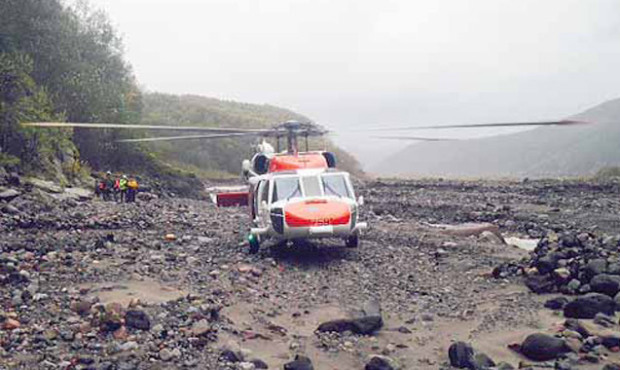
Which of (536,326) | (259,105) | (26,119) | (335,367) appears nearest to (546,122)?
(536,326)

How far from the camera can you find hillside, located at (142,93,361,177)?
6644cm

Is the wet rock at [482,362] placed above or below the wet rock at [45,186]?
below

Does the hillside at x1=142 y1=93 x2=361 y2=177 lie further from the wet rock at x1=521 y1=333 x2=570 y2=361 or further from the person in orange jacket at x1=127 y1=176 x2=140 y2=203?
the wet rock at x1=521 y1=333 x2=570 y2=361

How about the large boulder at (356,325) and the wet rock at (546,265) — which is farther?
the wet rock at (546,265)

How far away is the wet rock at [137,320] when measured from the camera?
8.21m

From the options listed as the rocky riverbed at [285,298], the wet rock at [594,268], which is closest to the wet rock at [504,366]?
the rocky riverbed at [285,298]

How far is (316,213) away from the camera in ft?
46.2

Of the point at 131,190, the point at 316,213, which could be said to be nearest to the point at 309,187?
the point at 316,213

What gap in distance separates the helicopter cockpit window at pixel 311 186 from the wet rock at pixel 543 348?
24.8 feet

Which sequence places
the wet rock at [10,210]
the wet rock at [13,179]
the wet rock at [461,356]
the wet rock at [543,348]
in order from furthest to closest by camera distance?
the wet rock at [13,179], the wet rock at [10,210], the wet rock at [543,348], the wet rock at [461,356]

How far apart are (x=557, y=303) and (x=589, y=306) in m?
0.80

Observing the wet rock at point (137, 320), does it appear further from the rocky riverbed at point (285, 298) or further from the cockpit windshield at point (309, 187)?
the cockpit windshield at point (309, 187)

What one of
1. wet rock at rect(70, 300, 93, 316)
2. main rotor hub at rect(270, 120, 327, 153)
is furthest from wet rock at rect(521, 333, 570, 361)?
main rotor hub at rect(270, 120, 327, 153)

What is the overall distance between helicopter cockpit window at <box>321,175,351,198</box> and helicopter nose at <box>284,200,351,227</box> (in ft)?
2.14
